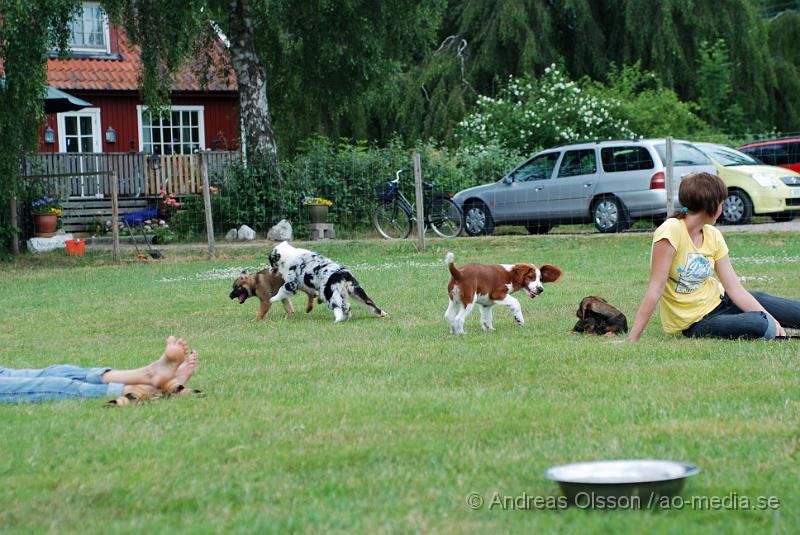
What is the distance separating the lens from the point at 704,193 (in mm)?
8539

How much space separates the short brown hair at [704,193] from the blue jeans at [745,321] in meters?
0.80

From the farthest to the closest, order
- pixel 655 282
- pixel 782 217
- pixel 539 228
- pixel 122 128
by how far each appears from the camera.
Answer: pixel 122 128 → pixel 539 228 → pixel 782 217 → pixel 655 282

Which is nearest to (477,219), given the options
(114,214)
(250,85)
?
(250,85)

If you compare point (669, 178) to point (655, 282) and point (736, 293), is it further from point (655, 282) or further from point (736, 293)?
point (655, 282)

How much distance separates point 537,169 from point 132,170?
38.8 feet

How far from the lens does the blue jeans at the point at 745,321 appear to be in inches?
339

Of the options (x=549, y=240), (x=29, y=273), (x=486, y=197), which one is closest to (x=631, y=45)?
(x=486, y=197)

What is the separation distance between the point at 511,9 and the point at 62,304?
26099 millimetres

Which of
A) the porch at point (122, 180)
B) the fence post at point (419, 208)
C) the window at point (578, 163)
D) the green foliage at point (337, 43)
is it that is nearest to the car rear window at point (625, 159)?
the window at point (578, 163)

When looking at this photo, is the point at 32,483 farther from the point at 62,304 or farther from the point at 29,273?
the point at 29,273

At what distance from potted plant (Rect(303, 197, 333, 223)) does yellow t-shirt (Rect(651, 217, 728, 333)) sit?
16.5 metres

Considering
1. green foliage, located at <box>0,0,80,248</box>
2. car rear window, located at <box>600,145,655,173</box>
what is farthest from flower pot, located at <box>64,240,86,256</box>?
car rear window, located at <box>600,145,655,173</box>

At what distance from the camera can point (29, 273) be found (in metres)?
19.6

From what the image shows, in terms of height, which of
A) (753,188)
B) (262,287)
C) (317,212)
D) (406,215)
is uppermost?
(753,188)
